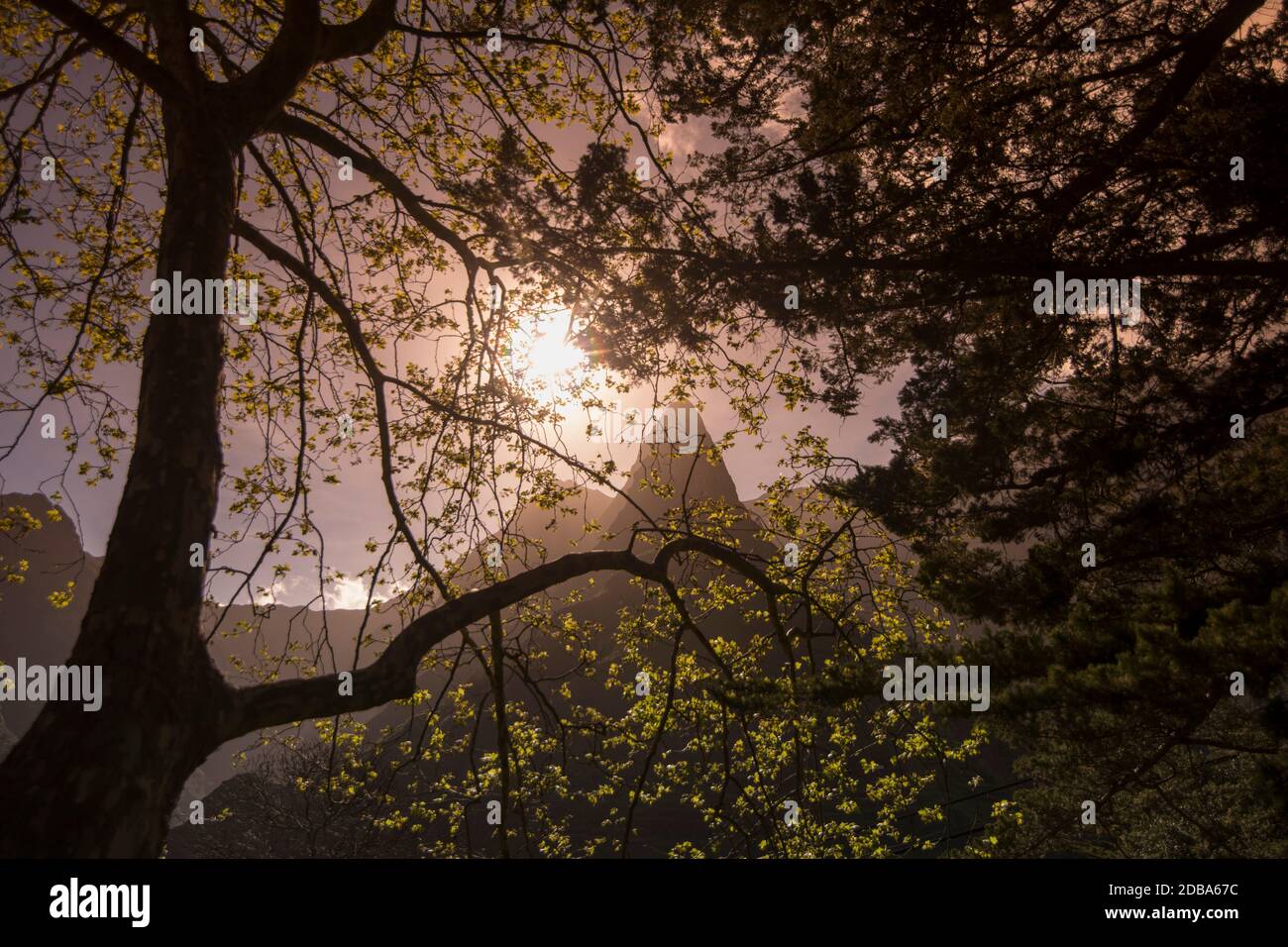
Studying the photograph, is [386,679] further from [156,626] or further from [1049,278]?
[1049,278]

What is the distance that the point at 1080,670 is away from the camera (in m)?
2.96

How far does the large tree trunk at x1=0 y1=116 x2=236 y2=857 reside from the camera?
1.98m

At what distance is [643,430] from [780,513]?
10.6 feet

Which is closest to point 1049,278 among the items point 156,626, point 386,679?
point 386,679

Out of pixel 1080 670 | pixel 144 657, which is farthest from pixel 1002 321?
pixel 144 657

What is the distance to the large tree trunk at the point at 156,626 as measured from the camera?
1981 millimetres

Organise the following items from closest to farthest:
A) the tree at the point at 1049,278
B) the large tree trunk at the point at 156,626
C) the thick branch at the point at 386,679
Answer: the large tree trunk at the point at 156,626 → the thick branch at the point at 386,679 → the tree at the point at 1049,278

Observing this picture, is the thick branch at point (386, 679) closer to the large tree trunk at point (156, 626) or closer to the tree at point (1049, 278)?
Answer: the large tree trunk at point (156, 626)

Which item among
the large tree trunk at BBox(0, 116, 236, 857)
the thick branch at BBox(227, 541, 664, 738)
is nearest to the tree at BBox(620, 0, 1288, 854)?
the thick branch at BBox(227, 541, 664, 738)

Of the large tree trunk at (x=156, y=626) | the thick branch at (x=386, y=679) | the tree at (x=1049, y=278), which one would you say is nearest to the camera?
the large tree trunk at (x=156, y=626)

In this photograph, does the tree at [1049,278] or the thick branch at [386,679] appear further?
the tree at [1049,278]

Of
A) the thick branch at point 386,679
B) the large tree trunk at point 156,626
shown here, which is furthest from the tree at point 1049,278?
the large tree trunk at point 156,626

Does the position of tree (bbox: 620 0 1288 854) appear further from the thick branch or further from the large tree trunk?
the large tree trunk
